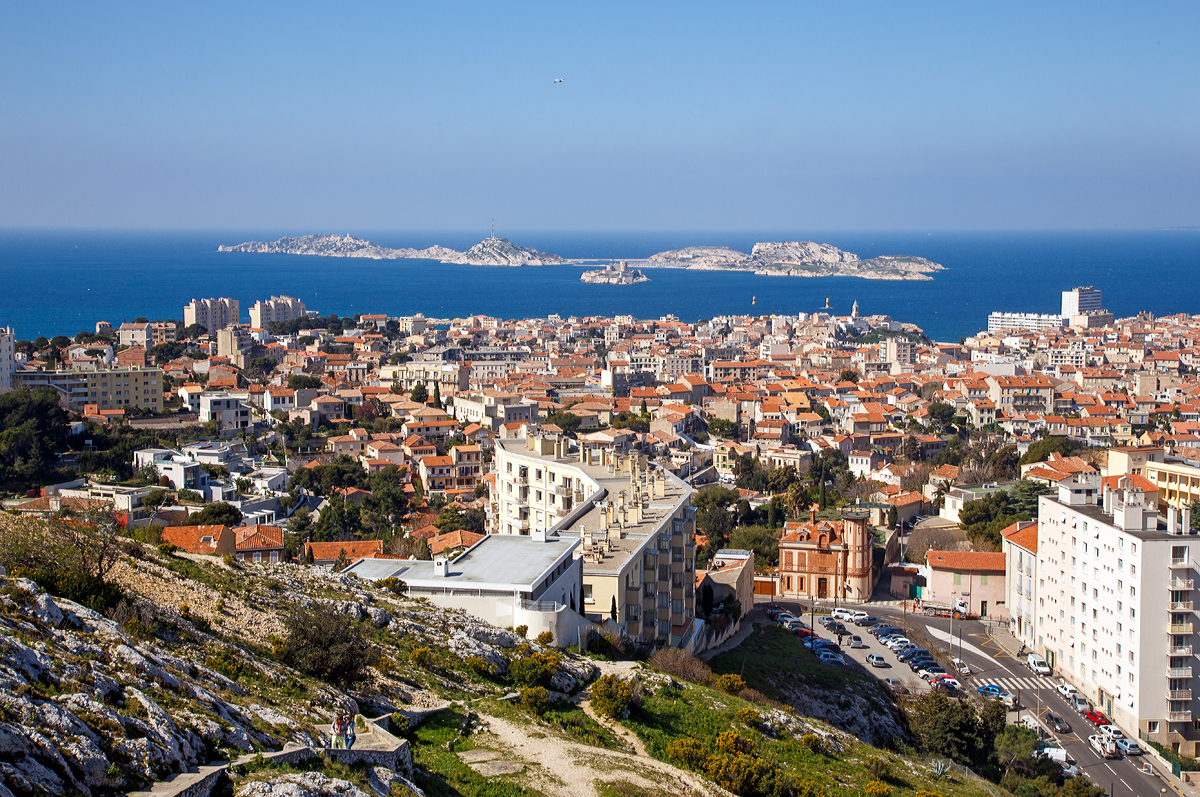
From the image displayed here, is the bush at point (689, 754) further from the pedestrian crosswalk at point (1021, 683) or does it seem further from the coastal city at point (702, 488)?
the pedestrian crosswalk at point (1021, 683)

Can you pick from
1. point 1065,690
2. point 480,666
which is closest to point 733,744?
point 480,666

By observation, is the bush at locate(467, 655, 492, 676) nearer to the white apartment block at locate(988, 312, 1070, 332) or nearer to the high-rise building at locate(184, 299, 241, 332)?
the high-rise building at locate(184, 299, 241, 332)

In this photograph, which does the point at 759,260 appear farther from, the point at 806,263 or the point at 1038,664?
the point at 1038,664

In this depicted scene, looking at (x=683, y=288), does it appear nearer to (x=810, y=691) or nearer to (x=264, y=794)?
(x=810, y=691)

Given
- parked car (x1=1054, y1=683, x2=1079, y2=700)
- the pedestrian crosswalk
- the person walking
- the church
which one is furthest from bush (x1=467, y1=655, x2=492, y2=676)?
the church

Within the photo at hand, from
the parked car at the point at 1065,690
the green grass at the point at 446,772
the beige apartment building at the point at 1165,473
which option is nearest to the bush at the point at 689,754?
the green grass at the point at 446,772
